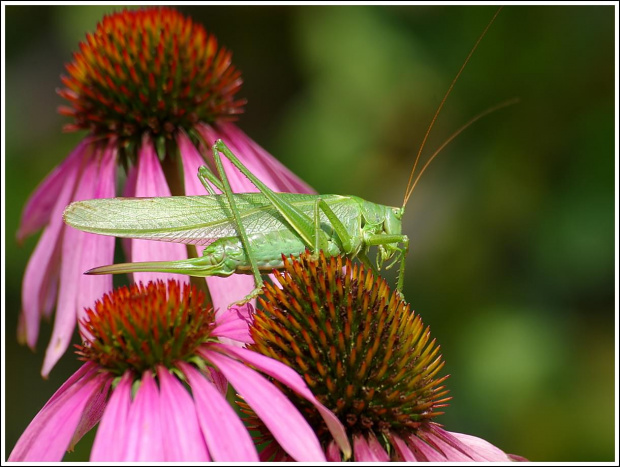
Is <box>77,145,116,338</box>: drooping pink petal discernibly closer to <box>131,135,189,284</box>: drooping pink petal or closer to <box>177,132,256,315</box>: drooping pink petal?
<box>131,135,189,284</box>: drooping pink petal

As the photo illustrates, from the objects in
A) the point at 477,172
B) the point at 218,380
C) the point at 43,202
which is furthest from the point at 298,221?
the point at 477,172

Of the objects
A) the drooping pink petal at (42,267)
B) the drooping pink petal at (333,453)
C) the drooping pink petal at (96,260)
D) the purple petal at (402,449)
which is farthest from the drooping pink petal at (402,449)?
the drooping pink petal at (42,267)

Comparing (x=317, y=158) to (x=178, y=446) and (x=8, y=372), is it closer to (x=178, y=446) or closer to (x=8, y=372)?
(x=8, y=372)

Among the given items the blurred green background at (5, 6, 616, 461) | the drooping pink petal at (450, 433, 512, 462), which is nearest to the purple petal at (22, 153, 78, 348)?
the drooping pink petal at (450, 433, 512, 462)

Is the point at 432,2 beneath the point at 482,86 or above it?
above

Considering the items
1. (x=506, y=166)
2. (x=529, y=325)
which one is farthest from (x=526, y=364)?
(x=506, y=166)

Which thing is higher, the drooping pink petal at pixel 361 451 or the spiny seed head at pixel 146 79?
the spiny seed head at pixel 146 79

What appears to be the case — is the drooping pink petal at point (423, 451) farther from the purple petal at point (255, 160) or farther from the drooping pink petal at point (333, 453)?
the purple petal at point (255, 160)
